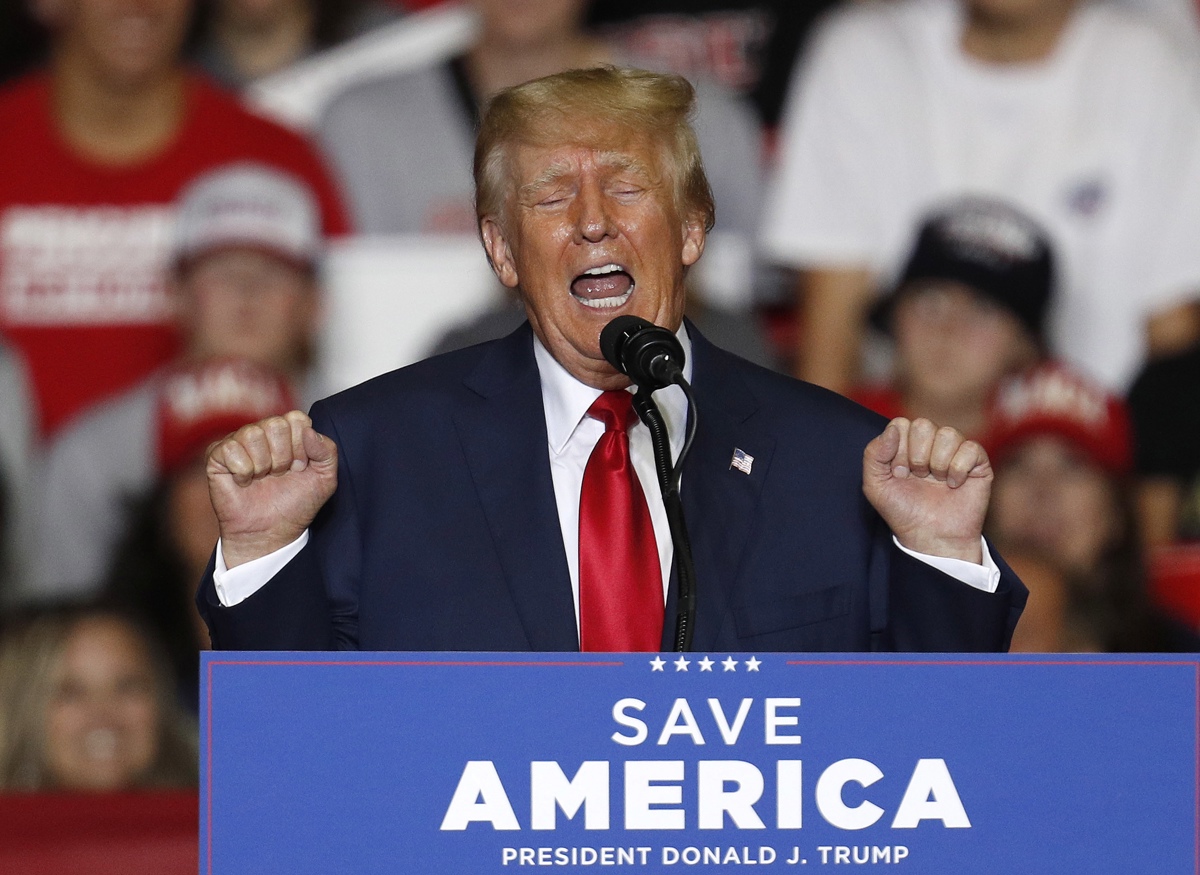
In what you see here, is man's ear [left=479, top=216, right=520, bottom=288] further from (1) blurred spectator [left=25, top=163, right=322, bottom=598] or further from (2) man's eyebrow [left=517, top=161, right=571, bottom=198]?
(1) blurred spectator [left=25, top=163, right=322, bottom=598]

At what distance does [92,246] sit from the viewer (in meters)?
3.96

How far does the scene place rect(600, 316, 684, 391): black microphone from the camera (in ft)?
4.87

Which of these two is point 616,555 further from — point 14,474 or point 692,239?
point 14,474

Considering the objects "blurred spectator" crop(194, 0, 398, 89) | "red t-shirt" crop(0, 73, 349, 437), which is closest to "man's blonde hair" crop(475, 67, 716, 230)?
"red t-shirt" crop(0, 73, 349, 437)

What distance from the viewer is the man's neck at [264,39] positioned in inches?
164

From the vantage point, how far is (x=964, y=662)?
1.46m

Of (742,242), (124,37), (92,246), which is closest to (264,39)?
(124,37)

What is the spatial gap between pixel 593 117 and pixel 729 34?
103 inches

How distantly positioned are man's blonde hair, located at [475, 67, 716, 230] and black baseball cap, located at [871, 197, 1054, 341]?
1996mm

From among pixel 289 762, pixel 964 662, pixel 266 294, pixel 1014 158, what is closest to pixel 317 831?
pixel 289 762

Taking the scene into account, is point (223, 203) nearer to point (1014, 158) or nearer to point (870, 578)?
point (1014, 158)

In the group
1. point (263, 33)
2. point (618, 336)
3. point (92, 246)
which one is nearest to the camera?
point (618, 336)

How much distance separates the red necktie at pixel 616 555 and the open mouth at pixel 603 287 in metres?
0.10

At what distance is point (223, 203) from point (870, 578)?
7.87ft
